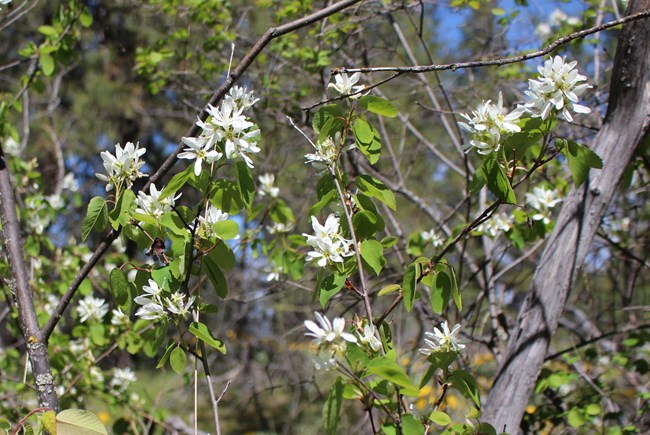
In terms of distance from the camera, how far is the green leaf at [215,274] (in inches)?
51.9

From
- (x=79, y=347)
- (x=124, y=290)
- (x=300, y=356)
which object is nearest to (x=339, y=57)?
(x=79, y=347)

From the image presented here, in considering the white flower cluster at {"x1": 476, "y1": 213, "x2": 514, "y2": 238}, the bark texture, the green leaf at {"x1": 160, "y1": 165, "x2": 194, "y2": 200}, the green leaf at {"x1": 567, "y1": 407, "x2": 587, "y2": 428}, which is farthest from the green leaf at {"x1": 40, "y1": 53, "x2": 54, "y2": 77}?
the green leaf at {"x1": 567, "y1": 407, "x2": 587, "y2": 428}

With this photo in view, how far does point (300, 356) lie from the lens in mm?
7418

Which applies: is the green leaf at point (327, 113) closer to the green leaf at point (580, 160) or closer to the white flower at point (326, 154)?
the white flower at point (326, 154)

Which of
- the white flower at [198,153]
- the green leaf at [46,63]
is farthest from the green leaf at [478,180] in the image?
the green leaf at [46,63]

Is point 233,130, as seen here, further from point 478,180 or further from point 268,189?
point 268,189

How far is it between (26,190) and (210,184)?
7.34 ft

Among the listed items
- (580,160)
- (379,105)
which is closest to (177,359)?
(379,105)

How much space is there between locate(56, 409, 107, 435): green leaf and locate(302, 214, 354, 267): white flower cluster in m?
0.53

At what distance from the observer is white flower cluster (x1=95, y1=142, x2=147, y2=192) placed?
1.26 m

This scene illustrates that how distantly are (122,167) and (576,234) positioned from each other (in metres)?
1.33

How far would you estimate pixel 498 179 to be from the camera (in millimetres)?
1219

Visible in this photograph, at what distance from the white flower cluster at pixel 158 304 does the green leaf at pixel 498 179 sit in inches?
25.7

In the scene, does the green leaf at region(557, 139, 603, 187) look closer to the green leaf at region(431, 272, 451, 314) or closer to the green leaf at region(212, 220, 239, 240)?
the green leaf at region(431, 272, 451, 314)
